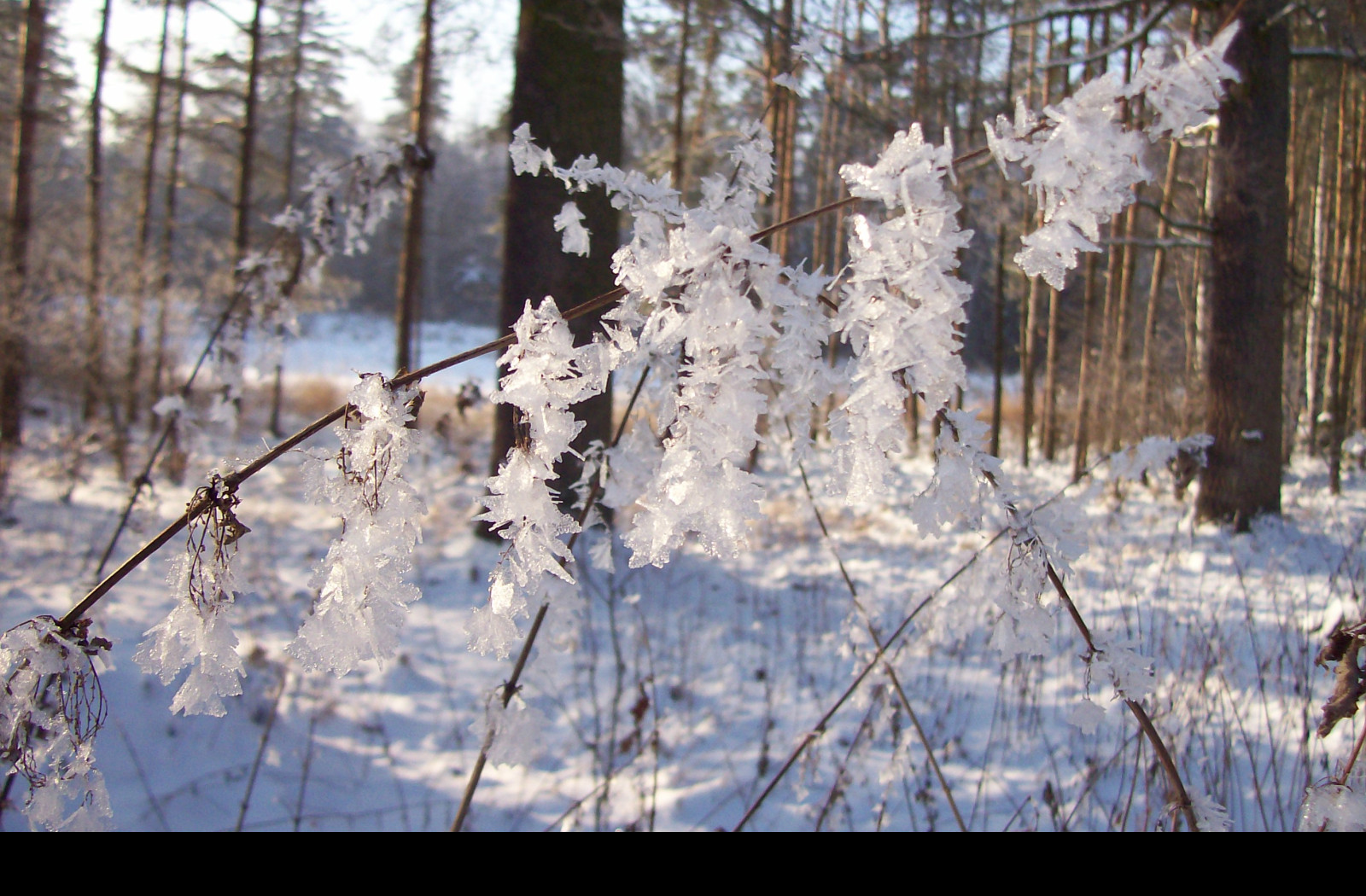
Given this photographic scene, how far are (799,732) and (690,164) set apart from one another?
9463mm

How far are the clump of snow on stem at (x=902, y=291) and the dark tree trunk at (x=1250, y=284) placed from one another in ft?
19.5

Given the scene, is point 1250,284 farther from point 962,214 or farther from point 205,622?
point 205,622

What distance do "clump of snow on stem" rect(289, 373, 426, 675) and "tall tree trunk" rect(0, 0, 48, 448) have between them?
31.2 feet

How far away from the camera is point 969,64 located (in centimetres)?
545

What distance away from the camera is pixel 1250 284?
17.6 ft

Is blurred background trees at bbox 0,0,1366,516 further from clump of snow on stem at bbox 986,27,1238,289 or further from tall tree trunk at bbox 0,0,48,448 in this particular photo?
clump of snow on stem at bbox 986,27,1238,289

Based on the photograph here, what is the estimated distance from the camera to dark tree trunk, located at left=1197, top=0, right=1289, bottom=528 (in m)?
5.25

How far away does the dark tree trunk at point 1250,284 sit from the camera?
5.25m

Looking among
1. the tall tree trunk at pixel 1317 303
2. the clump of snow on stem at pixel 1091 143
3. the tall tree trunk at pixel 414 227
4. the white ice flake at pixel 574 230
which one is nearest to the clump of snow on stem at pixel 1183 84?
the clump of snow on stem at pixel 1091 143

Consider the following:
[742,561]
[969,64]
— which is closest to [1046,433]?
[969,64]

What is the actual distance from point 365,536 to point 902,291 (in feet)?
1.61

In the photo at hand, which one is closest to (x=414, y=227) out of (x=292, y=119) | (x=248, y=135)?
Result: (x=248, y=135)

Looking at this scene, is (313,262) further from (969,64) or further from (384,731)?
(969,64)

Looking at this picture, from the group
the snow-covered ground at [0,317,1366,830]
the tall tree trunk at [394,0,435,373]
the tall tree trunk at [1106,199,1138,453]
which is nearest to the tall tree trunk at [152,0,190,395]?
the tall tree trunk at [394,0,435,373]
